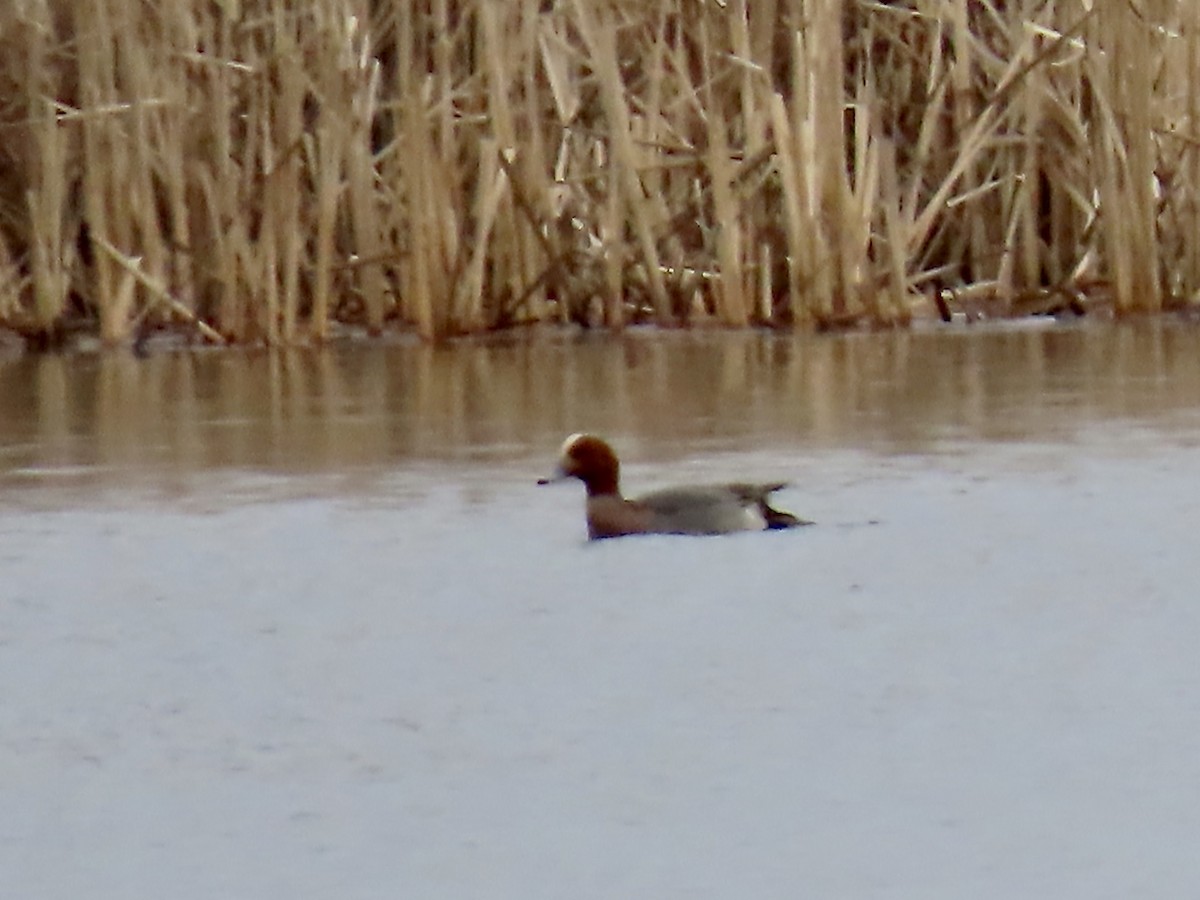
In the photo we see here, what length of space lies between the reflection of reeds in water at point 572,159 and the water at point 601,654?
192 centimetres

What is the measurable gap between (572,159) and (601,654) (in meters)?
6.26

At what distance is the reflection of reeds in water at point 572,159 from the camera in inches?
411

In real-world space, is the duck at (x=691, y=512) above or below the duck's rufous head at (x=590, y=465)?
below

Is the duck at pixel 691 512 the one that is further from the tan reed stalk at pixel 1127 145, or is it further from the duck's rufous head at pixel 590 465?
the tan reed stalk at pixel 1127 145

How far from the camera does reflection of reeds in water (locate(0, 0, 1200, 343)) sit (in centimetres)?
1044

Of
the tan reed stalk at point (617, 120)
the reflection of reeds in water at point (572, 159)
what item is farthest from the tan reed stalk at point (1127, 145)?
the tan reed stalk at point (617, 120)

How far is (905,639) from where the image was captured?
4918 mm

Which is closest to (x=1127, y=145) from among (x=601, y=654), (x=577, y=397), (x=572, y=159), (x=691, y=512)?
(x=572, y=159)

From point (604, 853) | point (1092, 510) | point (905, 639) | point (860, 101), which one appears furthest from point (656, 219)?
point (604, 853)

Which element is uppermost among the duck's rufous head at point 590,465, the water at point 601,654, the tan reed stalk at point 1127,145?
the tan reed stalk at point 1127,145

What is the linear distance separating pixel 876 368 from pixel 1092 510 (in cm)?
318

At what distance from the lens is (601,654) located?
4859 millimetres

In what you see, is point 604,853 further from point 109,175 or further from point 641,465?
point 109,175

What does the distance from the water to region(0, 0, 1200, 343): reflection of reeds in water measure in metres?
1.92
